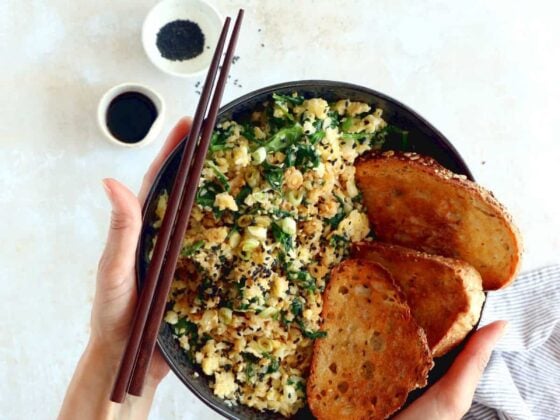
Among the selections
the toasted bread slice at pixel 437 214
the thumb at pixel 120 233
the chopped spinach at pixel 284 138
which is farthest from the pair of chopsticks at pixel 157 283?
the toasted bread slice at pixel 437 214

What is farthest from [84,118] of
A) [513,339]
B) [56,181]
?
[513,339]

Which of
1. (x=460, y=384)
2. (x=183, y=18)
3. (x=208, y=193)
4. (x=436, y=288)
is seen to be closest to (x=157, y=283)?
(x=208, y=193)

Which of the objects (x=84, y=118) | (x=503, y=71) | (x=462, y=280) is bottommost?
(x=462, y=280)

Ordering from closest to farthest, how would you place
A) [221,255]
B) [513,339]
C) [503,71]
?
[221,255] < [513,339] < [503,71]

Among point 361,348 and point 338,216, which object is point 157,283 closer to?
point 338,216

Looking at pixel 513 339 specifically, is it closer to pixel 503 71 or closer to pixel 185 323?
pixel 503 71

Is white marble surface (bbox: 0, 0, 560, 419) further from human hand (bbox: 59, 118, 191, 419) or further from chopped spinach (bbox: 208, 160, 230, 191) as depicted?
chopped spinach (bbox: 208, 160, 230, 191)
